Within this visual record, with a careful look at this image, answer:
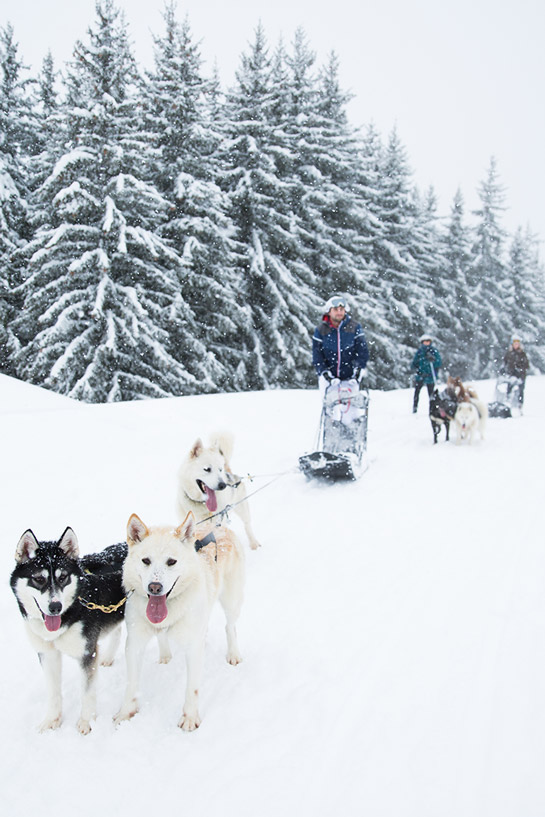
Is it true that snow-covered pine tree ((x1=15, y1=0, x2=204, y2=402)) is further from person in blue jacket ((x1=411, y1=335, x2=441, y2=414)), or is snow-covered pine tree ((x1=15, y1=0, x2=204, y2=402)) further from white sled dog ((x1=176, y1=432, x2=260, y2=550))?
white sled dog ((x1=176, y1=432, x2=260, y2=550))

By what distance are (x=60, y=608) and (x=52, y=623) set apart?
9 centimetres

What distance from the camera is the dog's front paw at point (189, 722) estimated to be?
2562mm

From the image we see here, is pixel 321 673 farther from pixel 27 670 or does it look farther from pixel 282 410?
pixel 282 410

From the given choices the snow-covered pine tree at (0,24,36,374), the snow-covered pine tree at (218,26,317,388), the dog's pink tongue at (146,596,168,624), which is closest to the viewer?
the dog's pink tongue at (146,596,168,624)

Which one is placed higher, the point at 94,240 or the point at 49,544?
the point at 94,240

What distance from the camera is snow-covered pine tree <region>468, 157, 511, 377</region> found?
101ft

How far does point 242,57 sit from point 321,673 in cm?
2087

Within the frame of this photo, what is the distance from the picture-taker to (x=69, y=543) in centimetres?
256

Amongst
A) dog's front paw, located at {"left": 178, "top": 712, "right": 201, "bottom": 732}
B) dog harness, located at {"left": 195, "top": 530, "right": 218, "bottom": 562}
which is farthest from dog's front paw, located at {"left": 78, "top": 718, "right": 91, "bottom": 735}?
dog harness, located at {"left": 195, "top": 530, "right": 218, "bottom": 562}

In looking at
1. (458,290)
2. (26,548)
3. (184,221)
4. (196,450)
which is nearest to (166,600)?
(26,548)

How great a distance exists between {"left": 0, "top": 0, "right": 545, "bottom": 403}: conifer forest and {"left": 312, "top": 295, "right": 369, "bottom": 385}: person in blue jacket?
723 centimetres

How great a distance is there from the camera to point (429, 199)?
31.8 metres

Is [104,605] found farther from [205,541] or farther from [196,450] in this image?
[196,450]

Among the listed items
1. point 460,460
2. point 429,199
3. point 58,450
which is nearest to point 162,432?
point 58,450
